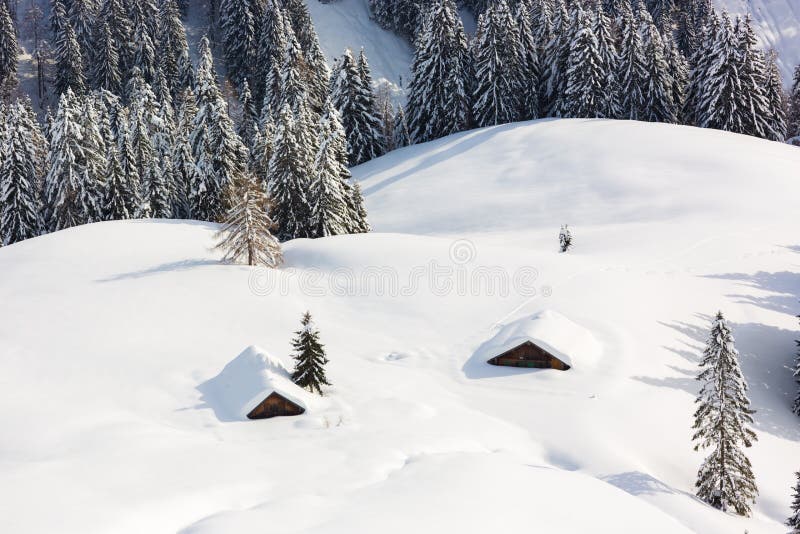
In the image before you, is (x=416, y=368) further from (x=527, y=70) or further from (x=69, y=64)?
(x=69, y=64)

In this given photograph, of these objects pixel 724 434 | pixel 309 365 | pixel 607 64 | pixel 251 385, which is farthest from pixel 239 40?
pixel 724 434

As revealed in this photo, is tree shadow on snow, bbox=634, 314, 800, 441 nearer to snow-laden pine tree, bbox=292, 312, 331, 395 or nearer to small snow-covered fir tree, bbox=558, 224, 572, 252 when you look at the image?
small snow-covered fir tree, bbox=558, 224, 572, 252

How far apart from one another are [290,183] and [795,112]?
5360 cm

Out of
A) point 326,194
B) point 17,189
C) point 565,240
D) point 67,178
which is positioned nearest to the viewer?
point 565,240

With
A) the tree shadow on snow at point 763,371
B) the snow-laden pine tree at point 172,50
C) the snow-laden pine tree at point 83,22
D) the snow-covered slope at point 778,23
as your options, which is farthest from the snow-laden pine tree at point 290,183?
the snow-covered slope at point 778,23

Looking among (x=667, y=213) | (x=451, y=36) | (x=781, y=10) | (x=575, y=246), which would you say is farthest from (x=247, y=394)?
(x=781, y=10)

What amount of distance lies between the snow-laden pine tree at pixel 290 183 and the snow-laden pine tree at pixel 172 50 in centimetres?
4370

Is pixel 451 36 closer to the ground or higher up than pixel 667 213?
higher up

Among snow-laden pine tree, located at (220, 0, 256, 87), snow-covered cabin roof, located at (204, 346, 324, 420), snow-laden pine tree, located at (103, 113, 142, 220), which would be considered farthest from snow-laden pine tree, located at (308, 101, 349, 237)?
snow-laden pine tree, located at (220, 0, 256, 87)

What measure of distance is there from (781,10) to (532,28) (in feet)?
238

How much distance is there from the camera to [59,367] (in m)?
23.5

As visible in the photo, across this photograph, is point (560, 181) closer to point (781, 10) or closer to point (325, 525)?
point (325, 525)

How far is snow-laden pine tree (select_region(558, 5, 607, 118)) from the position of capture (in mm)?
59438

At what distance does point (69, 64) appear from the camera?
81.1 metres
